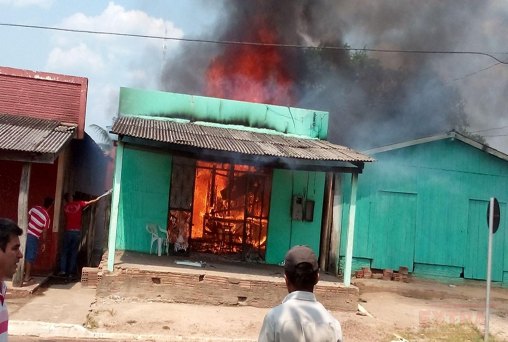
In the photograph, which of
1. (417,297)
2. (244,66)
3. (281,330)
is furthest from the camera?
(244,66)

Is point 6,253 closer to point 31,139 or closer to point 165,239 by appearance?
point 31,139

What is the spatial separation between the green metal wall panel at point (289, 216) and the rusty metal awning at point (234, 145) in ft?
3.65

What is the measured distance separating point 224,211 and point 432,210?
579 centimetres

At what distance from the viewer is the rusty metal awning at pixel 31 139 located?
877 centimetres

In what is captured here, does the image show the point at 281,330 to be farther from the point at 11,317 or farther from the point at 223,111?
the point at 223,111

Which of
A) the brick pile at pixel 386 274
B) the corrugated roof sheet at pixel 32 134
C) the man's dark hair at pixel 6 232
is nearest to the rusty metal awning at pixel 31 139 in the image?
the corrugated roof sheet at pixel 32 134

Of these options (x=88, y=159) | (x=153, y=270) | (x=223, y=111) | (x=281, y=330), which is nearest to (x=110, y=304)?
(x=153, y=270)

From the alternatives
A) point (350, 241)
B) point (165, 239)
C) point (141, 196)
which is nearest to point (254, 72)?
point (141, 196)

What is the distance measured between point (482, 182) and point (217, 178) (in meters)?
7.48

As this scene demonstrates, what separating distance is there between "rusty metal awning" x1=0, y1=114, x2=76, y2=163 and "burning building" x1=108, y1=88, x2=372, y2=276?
1595mm

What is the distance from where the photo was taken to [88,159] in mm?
15914

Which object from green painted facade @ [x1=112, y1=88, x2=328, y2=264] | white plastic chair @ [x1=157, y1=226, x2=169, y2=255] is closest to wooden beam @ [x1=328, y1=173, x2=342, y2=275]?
green painted facade @ [x1=112, y1=88, x2=328, y2=264]

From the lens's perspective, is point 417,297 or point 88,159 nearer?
point 417,297

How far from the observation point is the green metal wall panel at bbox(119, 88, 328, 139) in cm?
1202
